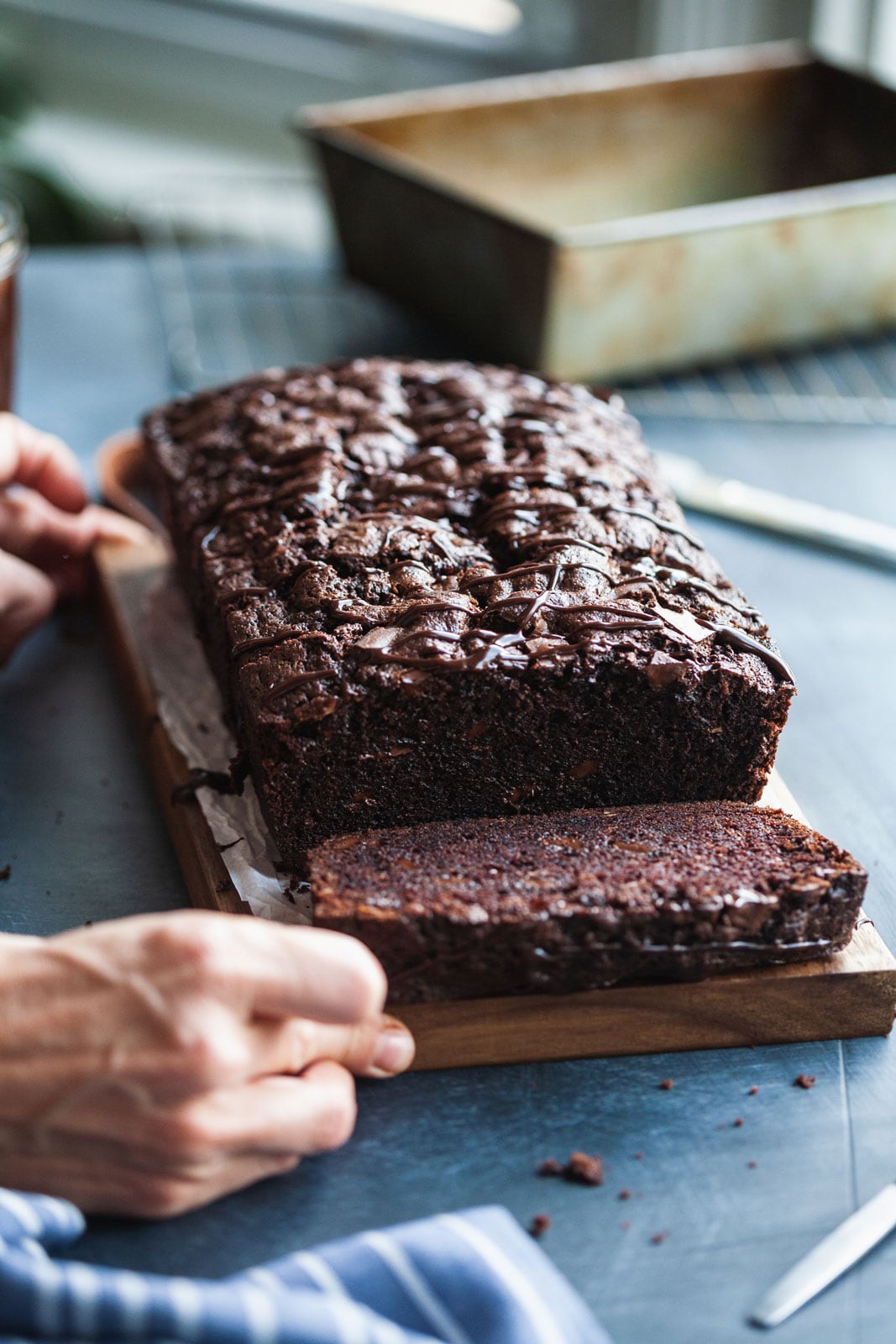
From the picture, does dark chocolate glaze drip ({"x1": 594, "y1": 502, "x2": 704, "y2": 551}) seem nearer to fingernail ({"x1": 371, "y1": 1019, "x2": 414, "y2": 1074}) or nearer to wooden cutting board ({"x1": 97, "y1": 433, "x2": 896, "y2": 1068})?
wooden cutting board ({"x1": 97, "y1": 433, "x2": 896, "y2": 1068})

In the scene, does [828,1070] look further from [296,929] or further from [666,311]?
[666,311]

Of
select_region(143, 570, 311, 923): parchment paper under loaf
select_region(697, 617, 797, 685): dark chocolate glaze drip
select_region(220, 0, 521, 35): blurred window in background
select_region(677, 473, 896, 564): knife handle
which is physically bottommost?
select_region(143, 570, 311, 923): parchment paper under loaf

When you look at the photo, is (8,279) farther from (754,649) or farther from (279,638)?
(754,649)

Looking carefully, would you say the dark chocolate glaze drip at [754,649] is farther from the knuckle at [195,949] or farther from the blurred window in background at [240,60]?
the blurred window in background at [240,60]

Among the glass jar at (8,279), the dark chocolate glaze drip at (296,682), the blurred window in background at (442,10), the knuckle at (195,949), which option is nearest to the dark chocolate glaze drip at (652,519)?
the dark chocolate glaze drip at (296,682)

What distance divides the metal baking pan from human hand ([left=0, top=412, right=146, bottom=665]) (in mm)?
1112

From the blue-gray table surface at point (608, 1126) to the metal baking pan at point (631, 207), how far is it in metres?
1.10

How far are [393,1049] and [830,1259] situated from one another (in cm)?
53

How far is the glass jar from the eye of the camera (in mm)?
2680

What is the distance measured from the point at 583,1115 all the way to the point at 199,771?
83 centimetres

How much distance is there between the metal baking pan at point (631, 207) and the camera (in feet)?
10.3

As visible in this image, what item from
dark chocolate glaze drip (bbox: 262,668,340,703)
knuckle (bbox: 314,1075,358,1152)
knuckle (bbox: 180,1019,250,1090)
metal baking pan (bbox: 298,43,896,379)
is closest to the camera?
knuckle (bbox: 180,1019,250,1090)

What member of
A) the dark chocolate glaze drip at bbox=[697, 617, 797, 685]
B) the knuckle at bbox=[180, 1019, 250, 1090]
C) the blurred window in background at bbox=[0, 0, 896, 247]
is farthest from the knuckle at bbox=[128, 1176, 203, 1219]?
the blurred window in background at bbox=[0, 0, 896, 247]

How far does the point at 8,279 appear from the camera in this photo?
2.71 meters
